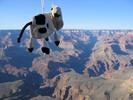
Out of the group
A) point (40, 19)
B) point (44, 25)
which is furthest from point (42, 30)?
point (40, 19)

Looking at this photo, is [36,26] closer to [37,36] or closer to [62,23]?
[37,36]

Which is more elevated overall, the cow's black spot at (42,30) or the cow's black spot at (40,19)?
the cow's black spot at (40,19)

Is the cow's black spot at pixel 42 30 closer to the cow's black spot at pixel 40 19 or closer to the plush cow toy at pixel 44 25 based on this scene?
the plush cow toy at pixel 44 25

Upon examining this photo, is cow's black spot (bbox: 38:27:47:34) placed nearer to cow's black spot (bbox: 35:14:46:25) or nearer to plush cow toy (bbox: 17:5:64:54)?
plush cow toy (bbox: 17:5:64:54)

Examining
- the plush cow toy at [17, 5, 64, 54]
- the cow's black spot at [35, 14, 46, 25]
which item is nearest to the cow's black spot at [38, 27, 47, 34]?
the plush cow toy at [17, 5, 64, 54]

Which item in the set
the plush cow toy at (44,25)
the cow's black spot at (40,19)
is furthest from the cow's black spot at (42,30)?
the cow's black spot at (40,19)

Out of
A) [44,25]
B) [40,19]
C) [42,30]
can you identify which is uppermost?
[40,19]

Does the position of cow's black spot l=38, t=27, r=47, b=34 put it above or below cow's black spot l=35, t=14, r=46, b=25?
below

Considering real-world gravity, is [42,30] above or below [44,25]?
below

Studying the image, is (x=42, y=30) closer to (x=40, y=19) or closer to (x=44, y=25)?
(x=44, y=25)
